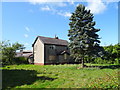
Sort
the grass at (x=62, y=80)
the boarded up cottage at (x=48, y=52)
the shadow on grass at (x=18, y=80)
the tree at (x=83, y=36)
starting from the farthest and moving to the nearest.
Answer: the boarded up cottage at (x=48, y=52) → the tree at (x=83, y=36) → the shadow on grass at (x=18, y=80) → the grass at (x=62, y=80)

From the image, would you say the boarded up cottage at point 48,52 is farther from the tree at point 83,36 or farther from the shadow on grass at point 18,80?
the shadow on grass at point 18,80

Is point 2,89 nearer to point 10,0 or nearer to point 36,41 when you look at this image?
point 10,0

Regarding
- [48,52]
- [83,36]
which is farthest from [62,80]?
[48,52]

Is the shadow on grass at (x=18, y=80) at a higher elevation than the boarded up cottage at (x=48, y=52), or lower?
lower

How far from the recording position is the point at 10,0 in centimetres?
1223

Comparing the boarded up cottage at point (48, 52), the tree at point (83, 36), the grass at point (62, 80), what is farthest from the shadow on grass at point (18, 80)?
the boarded up cottage at point (48, 52)

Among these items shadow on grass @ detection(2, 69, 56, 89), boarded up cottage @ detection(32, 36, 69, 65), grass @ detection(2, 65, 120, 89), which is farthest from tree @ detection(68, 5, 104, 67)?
boarded up cottage @ detection(32, 36, 69, 65)

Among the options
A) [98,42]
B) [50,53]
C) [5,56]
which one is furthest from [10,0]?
[5,56]

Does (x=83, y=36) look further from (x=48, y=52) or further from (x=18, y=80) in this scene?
(x=48, y=52)

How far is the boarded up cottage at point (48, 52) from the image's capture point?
28.5 m

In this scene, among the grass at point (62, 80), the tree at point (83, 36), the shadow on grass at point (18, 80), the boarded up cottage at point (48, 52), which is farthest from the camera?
the boarded up cottage at point (48, 52)

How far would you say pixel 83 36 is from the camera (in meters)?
A: 17.7

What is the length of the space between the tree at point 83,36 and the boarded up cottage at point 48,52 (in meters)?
11.0

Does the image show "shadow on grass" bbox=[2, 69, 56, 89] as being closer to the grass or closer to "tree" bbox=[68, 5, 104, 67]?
the grass
